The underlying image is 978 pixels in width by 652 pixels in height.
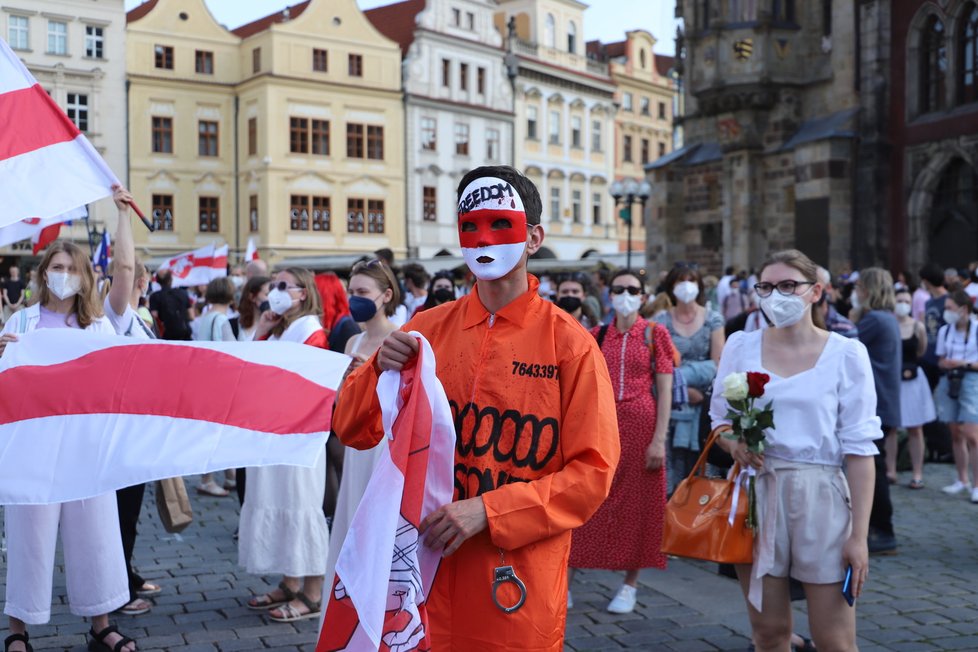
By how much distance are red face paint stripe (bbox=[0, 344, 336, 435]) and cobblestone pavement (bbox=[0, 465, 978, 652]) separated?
1316 millimetres

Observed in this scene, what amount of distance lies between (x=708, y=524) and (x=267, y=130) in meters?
44.4

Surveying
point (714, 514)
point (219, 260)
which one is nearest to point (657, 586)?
point (714, 514)

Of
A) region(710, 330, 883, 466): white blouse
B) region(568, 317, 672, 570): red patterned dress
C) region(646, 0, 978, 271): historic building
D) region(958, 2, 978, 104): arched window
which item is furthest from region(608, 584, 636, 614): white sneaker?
region(958, 2, 978, 104): arched window

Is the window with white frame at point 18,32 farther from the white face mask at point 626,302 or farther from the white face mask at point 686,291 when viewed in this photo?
the white face mask at point 626,302

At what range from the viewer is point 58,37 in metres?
44.5

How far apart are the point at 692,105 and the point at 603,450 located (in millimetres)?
28372

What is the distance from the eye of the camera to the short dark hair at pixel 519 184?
9.99 feet

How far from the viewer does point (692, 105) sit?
2991 cm

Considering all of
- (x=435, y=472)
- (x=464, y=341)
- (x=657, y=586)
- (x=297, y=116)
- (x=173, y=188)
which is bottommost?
(x=657, y=586)

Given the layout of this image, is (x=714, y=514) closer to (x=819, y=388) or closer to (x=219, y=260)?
(x=819, y=388)

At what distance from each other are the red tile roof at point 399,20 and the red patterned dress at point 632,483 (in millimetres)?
46381

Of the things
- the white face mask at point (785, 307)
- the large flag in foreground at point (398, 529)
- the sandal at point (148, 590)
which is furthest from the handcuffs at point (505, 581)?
the sandal at point (148, 590)

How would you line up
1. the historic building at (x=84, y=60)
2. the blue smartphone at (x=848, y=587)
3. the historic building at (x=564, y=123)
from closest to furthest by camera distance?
the blue smartphone at (x=848, y=587), the historic building at (x=84, y=60), the historic building at (x=564, y=123)

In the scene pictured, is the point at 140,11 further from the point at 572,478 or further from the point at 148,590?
the point at 572,478
